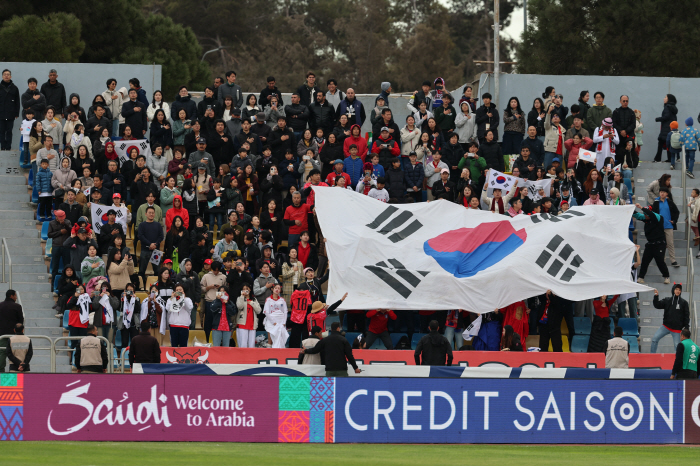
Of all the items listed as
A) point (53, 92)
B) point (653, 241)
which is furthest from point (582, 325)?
point (53, 92)

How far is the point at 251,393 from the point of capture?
1596cm

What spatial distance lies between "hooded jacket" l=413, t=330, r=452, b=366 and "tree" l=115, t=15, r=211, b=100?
113 ft

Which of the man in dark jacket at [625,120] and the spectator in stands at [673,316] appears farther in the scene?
the man in dark jacket at [625,120]

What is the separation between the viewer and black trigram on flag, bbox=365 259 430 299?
21.7m

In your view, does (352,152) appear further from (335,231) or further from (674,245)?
(674,245)

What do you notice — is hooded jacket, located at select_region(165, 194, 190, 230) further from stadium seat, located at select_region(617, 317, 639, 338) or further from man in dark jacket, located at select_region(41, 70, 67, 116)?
stadium seat, located at select_region(617, 317, 639, 338)

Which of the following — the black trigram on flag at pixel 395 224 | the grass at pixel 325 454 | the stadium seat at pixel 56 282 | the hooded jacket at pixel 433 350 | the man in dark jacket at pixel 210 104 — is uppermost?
the man in dark jacket at pixel 210 104

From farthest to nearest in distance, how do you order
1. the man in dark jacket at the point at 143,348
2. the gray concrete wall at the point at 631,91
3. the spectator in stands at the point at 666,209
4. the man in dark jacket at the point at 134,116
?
the gray concrete wall at the point at 631,91, the man in dark jacket at the point at 134,116, the spectator in stands at the point at 666,209, the man in dark jacket at the point at 143,348

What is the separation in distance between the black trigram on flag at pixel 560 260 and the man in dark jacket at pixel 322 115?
7.12m

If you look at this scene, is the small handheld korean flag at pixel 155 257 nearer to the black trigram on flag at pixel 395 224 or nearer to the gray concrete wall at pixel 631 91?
the black trigram on flag at pixel 395 224

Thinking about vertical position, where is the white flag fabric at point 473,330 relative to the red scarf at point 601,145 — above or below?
below

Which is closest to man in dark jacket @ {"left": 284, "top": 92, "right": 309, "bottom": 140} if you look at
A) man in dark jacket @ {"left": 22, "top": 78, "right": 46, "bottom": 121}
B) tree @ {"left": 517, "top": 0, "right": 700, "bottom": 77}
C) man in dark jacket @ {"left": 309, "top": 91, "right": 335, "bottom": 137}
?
man in dark jacket @ {"left": 309, "top": 91, "right": 335, "bottom": 137}

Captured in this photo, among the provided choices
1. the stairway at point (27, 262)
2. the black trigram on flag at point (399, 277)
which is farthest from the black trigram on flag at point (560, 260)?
the stairway at point (27, 262)

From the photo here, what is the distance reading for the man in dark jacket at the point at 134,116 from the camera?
1033 inches
